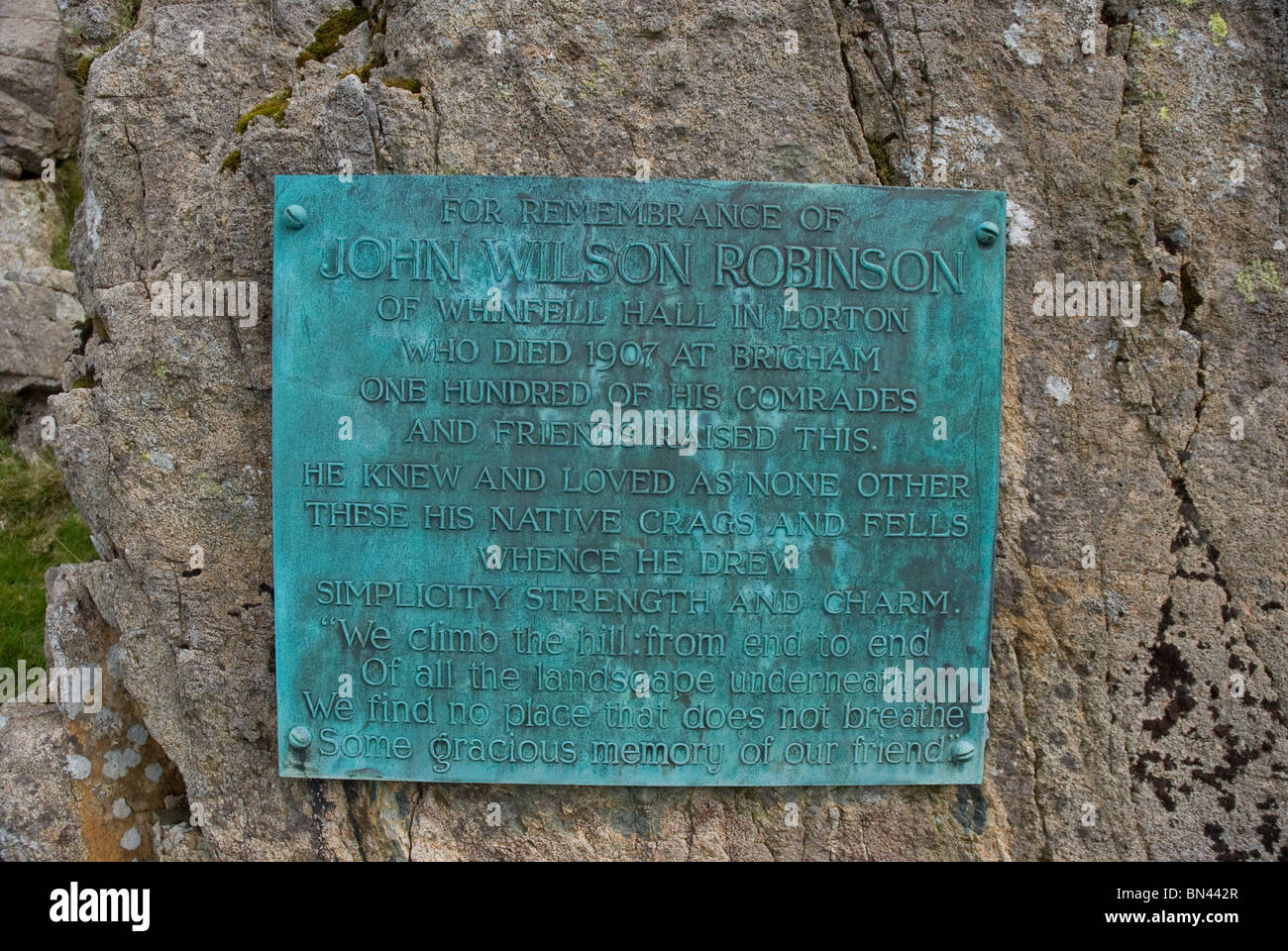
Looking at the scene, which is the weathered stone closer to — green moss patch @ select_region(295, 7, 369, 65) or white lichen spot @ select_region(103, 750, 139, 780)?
green moss patch @ select_region(295, 7, 369, 65)

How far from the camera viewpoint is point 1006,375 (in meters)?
2.60

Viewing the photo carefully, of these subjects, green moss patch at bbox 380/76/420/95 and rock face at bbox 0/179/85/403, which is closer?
green moss patch at bbox 380/76/420/95

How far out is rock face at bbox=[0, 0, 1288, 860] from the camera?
8.48 ft

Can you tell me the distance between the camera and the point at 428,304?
2480mm

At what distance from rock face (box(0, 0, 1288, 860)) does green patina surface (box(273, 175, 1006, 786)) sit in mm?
171

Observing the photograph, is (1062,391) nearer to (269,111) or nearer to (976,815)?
(976,815)

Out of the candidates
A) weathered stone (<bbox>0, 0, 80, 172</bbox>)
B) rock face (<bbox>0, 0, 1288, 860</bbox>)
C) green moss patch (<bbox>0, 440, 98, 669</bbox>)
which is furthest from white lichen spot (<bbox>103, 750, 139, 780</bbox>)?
weathered stone (<bbox>0, 0, 80, 172</bbox>)

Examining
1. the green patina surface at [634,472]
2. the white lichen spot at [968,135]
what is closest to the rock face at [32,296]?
the green patina surface at [634,472]

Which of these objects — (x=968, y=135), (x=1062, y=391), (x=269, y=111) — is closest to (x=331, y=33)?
(x=269, y=111)

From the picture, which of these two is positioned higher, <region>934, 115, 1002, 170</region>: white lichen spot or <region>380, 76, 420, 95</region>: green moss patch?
<region>380, 76, 420, 95</region>: green moss patch

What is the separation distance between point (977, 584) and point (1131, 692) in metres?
0.58

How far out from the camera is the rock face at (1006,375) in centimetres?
259

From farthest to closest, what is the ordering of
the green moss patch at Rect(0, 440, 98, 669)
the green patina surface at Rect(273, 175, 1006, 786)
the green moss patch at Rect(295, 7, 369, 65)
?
the green moss patch at Rect(0, 440, 98, 669), the green moss patch at Rect(295, 7, 369, 65), the green patina surface at Rect(273, 175, 1006, 786)

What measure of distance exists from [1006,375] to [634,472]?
113cm
